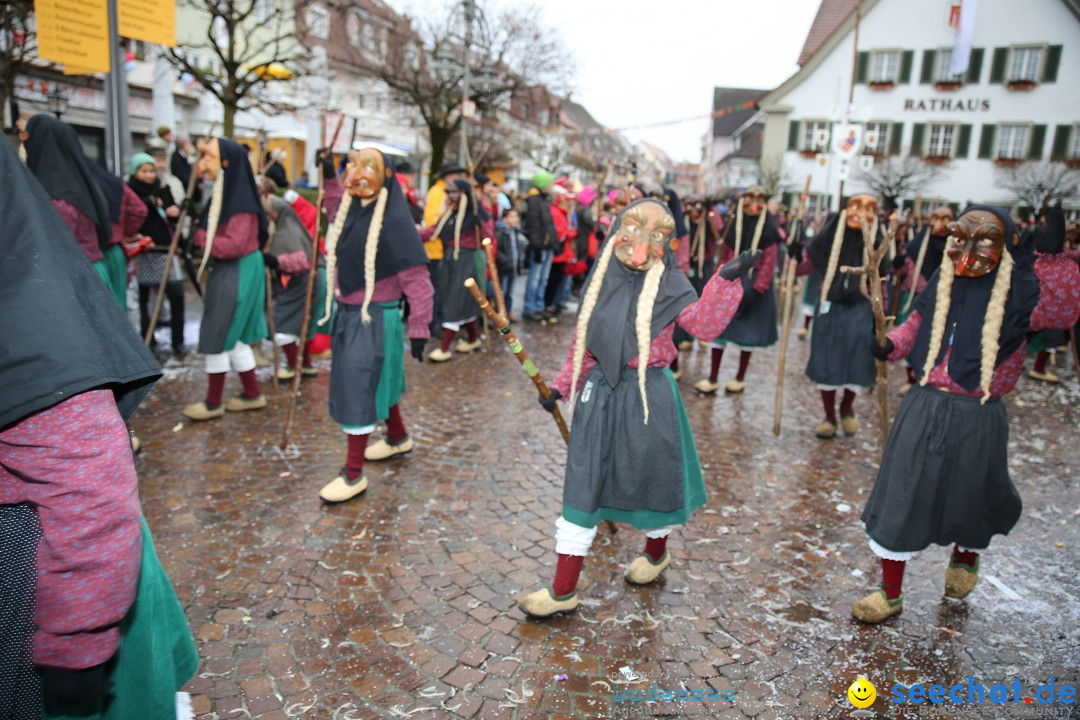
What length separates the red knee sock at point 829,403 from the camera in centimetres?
651

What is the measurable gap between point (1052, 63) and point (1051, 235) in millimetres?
33456

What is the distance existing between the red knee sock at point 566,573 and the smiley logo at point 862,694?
126cm

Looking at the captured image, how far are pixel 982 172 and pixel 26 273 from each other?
119ft

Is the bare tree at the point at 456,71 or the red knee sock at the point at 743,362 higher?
the bare tree at the point at 456,71

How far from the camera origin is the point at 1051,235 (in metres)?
3.46

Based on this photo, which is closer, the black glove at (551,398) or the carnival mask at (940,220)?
the black glove at (551,398)

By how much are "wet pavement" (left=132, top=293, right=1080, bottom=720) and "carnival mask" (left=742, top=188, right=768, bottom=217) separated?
299 centimetres

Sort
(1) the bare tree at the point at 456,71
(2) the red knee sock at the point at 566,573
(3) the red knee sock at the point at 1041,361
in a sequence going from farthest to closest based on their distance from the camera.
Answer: (1) the bare tree at the point at 456,71 < (3) the red knee sock at the point at 1041,361 < (2) the red knee sock at the point at 566,573

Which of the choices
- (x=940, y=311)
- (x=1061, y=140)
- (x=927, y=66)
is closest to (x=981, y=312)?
(x=940, y=311)

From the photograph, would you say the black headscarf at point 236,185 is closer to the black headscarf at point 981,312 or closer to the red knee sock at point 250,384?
the red knee sock at point 250,384

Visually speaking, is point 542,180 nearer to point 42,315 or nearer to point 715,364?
point 715,364

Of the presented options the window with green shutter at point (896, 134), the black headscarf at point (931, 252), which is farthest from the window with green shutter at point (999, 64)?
the black headscarf at point (931, 252)

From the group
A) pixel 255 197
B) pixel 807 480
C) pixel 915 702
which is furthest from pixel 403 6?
pixel 915 702

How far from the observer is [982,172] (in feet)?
101
